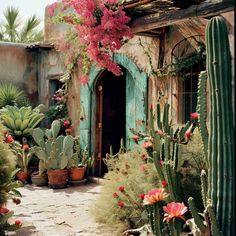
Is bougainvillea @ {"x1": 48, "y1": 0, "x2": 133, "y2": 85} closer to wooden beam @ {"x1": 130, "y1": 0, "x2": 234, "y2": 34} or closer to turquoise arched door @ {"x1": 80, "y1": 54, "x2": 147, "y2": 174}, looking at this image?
wooden beam @ {"x1": 130, "y1": 0, "x2": 234, "y2": 34}

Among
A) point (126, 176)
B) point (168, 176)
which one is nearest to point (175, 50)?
point (126, 176)

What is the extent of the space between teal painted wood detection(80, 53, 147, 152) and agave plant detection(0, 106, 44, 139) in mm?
1291

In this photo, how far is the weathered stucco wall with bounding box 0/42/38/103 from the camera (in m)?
11.1

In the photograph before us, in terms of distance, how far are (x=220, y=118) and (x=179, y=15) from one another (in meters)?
3.93

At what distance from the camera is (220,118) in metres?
2.20

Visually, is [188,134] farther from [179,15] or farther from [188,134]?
[179,15]

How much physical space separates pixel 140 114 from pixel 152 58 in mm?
1165

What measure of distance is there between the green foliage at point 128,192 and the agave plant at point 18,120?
4.57m

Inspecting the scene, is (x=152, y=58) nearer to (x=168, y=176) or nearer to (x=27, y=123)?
(x=27, y=123)

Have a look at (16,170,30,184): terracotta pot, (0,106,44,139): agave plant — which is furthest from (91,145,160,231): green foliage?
(0,106,44,139): agave plant

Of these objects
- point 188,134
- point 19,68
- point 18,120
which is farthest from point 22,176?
point 188,134

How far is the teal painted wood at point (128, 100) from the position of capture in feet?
25.7

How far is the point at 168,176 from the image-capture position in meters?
3.74

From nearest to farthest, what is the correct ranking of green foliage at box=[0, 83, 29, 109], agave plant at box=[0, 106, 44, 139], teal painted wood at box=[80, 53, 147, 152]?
teal painted wood at box=[80, 53, 147, 152] → agave plant at box=[0, 106, 44, 139] → green foliage at box=[0, 83, 29, 109]
